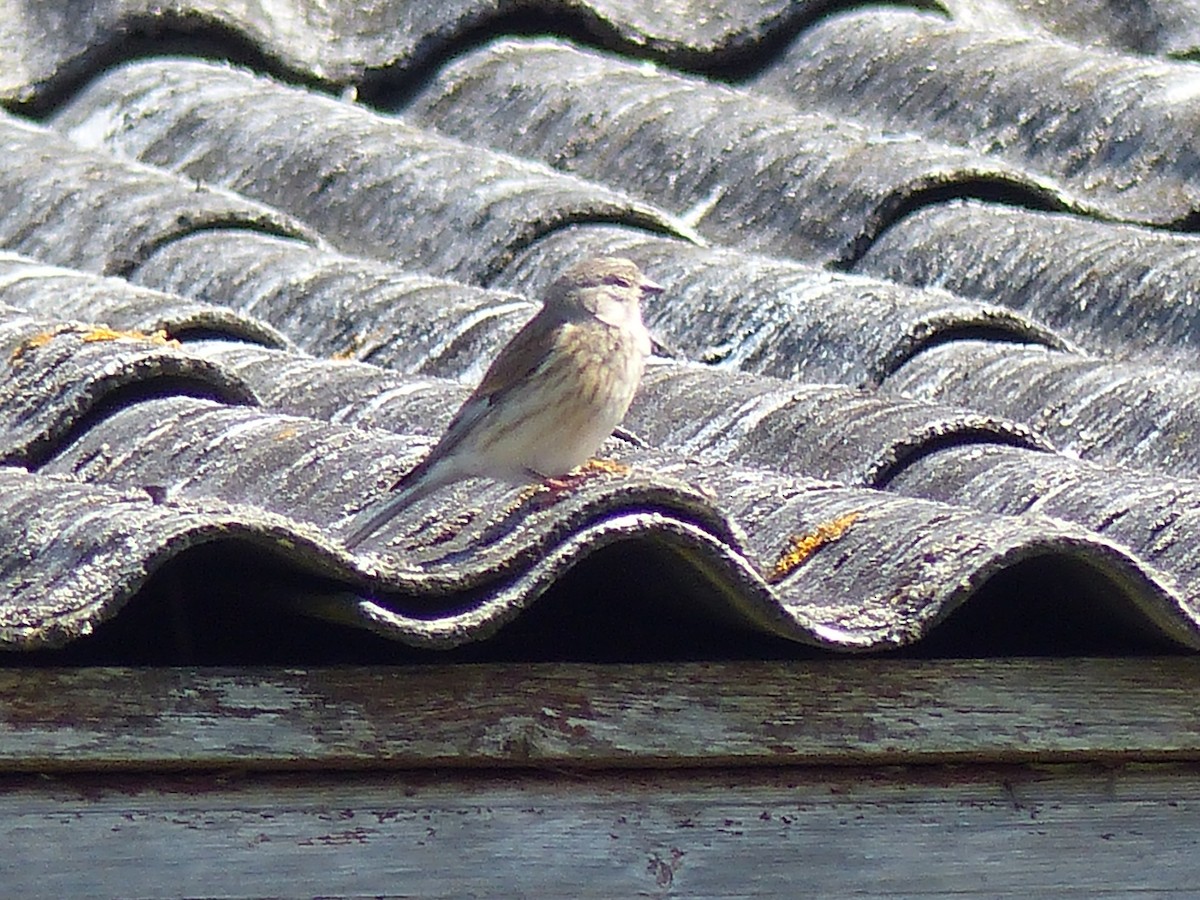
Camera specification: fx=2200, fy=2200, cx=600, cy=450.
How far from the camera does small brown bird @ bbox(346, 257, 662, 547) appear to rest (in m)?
3.03

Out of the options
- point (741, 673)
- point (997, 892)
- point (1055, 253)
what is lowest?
point (997, 892)

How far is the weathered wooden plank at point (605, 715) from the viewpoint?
2.43 meters

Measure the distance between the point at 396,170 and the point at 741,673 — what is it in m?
2.33

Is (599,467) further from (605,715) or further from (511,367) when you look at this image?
(605,715)

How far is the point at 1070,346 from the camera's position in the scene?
12.8 feet

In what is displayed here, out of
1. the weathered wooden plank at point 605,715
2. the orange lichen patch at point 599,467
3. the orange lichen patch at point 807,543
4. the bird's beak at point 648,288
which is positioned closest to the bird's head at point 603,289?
the bird's beak at point 648,288

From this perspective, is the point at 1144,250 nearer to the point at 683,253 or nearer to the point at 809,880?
the point at 683,253

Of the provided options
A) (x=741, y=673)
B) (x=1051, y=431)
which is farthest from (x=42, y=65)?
(x=741, y=673)

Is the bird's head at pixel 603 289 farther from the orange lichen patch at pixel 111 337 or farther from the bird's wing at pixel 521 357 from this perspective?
the orange lichen patch at pixel 111 337

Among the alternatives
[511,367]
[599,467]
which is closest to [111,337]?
[511,367]

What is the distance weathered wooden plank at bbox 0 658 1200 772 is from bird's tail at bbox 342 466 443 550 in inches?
6.2

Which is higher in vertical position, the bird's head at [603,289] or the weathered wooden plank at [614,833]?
the bird's head at [603,289]

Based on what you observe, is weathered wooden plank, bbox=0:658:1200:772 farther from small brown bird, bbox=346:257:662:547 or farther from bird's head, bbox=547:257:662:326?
bird's head, bbox=547:257:662:326

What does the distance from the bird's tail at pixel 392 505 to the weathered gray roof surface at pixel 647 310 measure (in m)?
0.03
